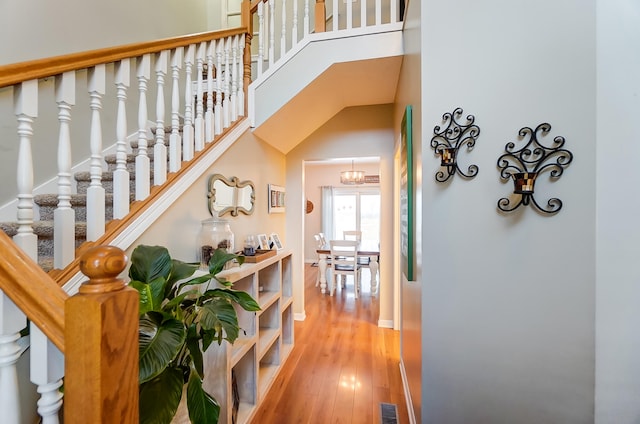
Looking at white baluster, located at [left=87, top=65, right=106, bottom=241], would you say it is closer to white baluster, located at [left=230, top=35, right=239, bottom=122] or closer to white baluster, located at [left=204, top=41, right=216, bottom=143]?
white baluster, located at [left=204, top=41, right=216, bottom=143]

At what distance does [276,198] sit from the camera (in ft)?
10.2

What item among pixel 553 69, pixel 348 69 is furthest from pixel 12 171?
pixel 553 69

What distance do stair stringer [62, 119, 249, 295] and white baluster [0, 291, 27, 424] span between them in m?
0.63

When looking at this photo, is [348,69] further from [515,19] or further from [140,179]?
[140,179]

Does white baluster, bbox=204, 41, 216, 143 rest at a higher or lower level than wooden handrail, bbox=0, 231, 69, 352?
higher

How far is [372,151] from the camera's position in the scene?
316 cm

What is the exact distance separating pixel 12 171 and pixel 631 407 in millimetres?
3465

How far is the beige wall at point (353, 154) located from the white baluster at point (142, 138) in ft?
6.76

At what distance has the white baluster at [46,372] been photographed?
0.51 meters

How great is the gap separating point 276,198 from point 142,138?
5.84 ft

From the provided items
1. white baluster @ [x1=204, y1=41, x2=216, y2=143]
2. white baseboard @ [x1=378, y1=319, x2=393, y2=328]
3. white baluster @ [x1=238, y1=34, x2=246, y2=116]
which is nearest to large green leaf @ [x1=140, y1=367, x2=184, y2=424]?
white baluster @ [x1=204, y1=41, x2=216, y2=143]

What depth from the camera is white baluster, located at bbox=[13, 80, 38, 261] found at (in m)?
0.95

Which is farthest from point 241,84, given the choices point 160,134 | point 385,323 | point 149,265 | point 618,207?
point 385,323

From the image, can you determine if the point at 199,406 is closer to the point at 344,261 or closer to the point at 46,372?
the point at 46,372
